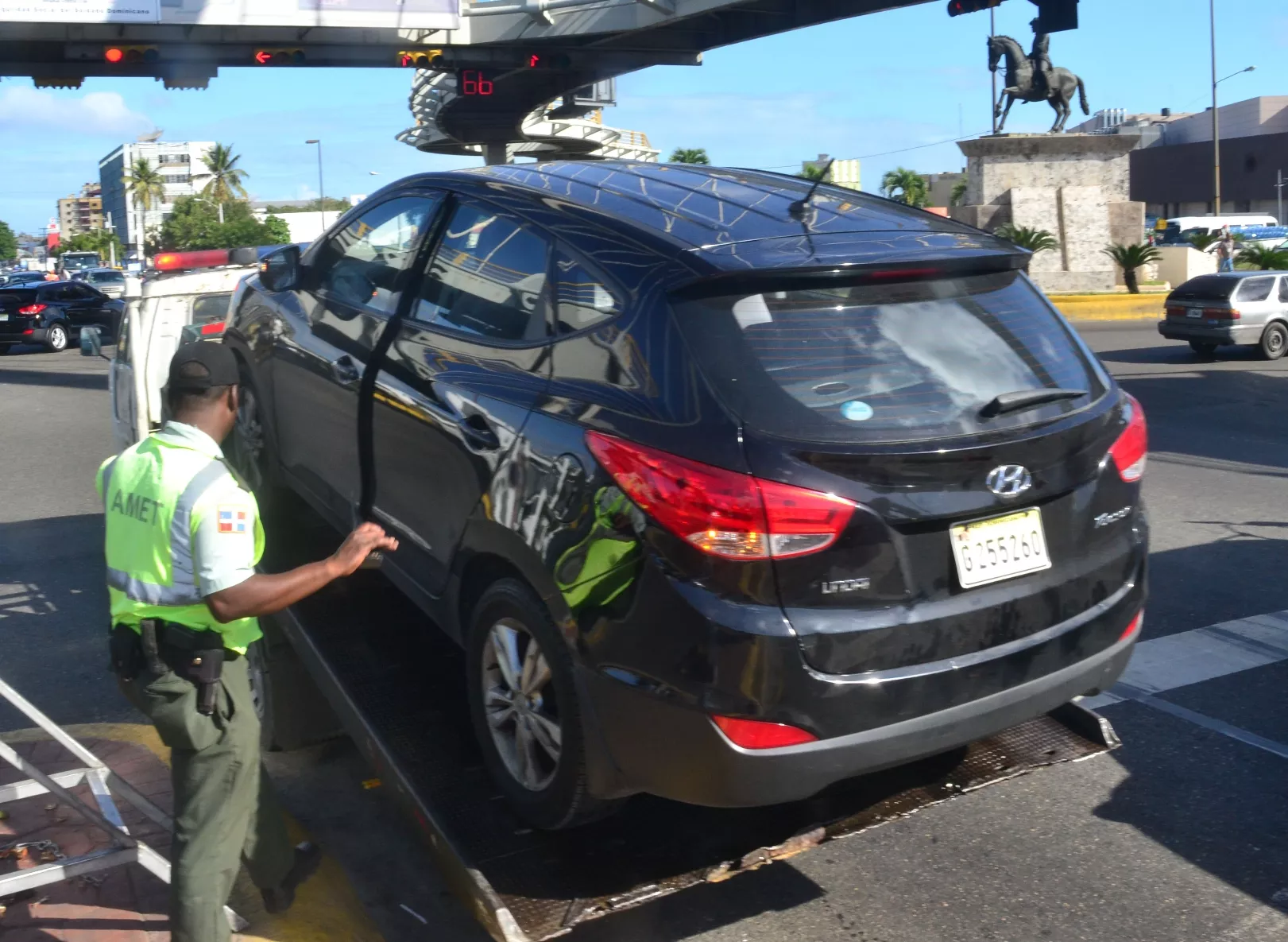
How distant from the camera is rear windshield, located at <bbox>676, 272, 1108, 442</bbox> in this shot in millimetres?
3043

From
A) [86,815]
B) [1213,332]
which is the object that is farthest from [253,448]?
[1213,332]

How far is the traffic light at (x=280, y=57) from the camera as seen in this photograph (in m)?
26.9

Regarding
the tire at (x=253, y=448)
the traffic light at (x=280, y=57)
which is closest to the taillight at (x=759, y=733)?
the tire at (x=253, y=448)

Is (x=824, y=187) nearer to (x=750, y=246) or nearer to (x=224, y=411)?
(x=750, y=246)

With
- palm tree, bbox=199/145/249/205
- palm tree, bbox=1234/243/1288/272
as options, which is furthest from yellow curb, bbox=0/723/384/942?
palm tree, bbox=199/145/249/205

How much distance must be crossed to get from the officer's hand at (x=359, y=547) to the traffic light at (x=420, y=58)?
2666 cm

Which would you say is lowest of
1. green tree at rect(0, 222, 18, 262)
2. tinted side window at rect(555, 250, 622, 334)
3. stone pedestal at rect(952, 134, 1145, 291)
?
tinted side window at rect(555, 250, 622, 334)

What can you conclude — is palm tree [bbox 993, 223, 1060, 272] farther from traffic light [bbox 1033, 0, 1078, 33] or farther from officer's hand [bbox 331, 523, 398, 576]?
officer's hand [bbox 331, 523, 398, 576]

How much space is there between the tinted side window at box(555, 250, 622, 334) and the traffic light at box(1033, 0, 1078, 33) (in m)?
19.5

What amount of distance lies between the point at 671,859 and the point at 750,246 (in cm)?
161

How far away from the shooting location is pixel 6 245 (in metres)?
158

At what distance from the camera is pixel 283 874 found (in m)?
3.78

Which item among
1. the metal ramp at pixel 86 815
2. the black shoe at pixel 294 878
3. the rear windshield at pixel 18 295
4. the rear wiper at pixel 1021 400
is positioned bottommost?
the black shoe at pixel 294 878

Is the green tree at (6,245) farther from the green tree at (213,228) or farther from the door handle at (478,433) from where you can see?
the door handle at (478,433)
